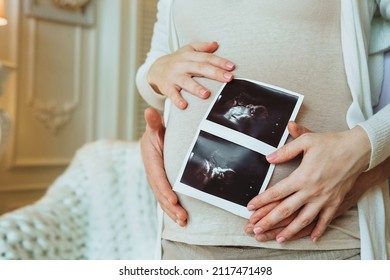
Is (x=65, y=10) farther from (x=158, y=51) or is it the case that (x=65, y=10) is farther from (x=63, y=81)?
(x=158, y=51)

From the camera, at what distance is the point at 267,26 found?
0.65 m

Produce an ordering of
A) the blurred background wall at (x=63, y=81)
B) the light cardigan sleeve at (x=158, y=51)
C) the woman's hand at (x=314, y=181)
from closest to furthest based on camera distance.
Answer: the woman's hand at (x=314, y=181), the light cardigan sleeve at (x=158, y=51), the blurred background wall at (x=63, y=81)

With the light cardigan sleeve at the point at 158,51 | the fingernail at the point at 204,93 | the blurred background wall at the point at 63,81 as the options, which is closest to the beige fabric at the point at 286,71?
the fingernail at the point at 204,93

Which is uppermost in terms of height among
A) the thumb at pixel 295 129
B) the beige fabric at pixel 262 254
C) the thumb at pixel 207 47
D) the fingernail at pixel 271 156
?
the thumb at pixel 207 47

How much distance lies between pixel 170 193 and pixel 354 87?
0.92 ft

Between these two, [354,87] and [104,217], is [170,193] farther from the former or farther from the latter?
[104,217]

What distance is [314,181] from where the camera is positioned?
58cm

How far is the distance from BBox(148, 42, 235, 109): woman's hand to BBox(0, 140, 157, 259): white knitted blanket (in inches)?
20.7

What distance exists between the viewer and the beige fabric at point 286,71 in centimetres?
62

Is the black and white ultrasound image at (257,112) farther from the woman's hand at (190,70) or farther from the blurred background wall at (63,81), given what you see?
the blurred background wall at (63,81)

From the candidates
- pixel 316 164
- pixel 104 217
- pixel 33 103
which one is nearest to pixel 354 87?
pixel 316 164

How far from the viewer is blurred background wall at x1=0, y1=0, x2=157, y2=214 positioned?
179cm

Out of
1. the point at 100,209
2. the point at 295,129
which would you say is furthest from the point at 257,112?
the point at 100,209

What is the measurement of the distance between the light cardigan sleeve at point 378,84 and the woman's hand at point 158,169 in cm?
25
